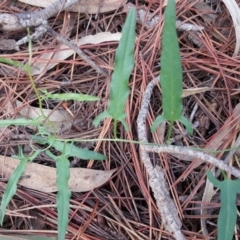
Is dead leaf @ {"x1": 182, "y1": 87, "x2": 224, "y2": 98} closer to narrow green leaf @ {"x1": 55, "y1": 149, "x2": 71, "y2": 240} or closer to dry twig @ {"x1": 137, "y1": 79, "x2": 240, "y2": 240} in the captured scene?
dry twig @ {"x1": 137, "y1": 79, "x2": 240, "y2": 240}

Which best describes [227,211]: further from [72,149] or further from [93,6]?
[93,6]

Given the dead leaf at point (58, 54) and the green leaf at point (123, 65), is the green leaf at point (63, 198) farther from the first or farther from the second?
the dead leaf at point (58, 54)

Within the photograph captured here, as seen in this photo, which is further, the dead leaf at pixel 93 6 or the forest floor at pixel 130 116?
the dead leaf at pixel 93 6

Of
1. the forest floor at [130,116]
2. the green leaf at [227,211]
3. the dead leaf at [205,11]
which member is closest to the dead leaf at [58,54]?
the forest floor at [130,116]

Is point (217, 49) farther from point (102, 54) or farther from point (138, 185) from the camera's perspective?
point (138, 185)

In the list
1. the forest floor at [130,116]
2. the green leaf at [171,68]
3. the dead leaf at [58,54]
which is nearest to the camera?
the green leaf at [171,68]

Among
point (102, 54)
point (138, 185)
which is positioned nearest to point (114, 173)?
point (138, 185)

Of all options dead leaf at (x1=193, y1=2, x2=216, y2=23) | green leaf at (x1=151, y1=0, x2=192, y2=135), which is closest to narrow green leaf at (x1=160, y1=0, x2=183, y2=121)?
green leaf at (x1=151, y1=0, x2=192, y2=135)
